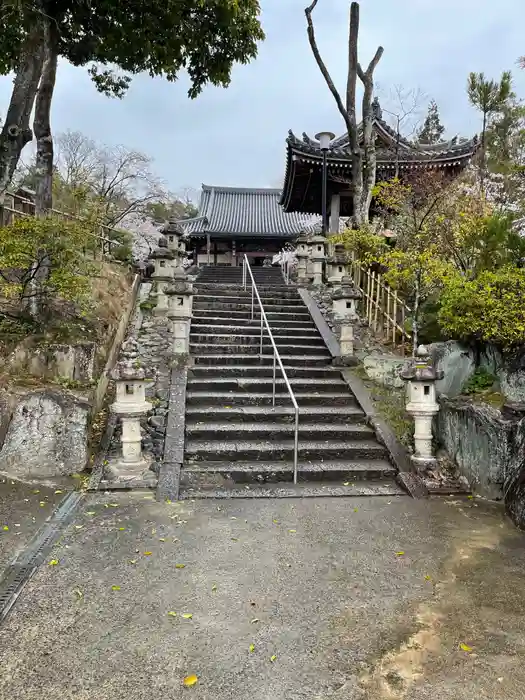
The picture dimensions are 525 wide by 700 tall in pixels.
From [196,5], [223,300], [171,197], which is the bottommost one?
[223,300]

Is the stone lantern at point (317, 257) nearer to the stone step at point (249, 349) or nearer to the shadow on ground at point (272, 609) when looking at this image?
the stone step at point (249, 349)

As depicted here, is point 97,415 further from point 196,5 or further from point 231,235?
point 231,235

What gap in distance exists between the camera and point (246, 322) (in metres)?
9.20

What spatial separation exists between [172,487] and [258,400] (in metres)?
2.11

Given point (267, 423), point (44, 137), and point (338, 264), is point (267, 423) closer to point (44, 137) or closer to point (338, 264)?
point (338, 264)

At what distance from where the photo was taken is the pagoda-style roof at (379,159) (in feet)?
46.2

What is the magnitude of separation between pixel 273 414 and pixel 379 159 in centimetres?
1074

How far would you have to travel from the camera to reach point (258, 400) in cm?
677

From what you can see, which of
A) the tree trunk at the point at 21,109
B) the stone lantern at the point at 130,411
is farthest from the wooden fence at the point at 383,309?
the tree trunk at the point at 21,109

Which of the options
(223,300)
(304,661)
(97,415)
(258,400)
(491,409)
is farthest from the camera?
(223,300)

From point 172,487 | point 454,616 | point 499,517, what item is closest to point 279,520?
point 172,487

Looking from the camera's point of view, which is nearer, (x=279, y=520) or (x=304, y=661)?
(x=304, y=661)

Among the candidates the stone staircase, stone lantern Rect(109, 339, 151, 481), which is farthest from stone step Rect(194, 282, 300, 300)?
stone lantern Rect(109, 339, 151, 481)

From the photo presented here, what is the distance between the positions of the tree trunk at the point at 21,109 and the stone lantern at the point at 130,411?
11.3 ft
